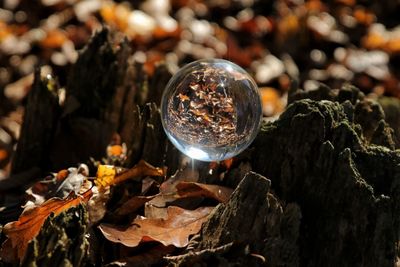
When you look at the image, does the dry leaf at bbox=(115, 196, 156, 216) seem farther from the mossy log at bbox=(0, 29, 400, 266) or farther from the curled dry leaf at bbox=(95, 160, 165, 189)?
the mossy log at bbox=(0, 29, 400, 266)

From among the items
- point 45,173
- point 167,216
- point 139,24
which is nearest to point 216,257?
point 167,216

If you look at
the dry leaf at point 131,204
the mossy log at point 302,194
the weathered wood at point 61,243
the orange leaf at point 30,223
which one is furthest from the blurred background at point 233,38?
the weathered wood at point 61,243

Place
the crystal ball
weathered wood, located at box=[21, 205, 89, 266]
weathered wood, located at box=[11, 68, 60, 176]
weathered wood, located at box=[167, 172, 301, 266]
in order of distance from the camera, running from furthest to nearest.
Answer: weathered wood, located at box=[11, 68, 60, 176] < the crystal ball < weathered wood, located at box=[167, 172, 301, 266] < weathered wood, located at box=[21, 205, 89, 266]

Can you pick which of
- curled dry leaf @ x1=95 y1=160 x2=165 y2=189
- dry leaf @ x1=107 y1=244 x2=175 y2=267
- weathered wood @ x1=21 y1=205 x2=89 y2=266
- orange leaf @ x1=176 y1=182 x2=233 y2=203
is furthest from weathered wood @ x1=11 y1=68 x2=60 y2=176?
weathered wood @ x1=21 y1=205 x2=89 y2=266

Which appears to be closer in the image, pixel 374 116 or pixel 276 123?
pixel 276 123

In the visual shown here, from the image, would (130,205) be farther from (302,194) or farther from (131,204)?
(302,194)

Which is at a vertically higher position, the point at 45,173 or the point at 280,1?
the point at 280,1

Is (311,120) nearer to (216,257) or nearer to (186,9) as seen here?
(216,257)
